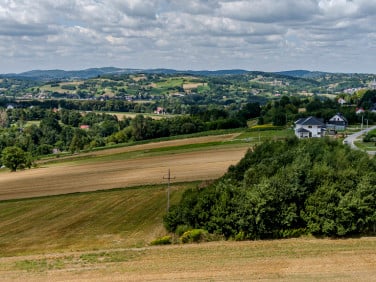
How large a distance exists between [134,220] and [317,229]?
56.7 feet

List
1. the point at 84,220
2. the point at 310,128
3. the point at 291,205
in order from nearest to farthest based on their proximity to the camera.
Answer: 1. the point at 291,205
2. the point at 84,220
3. the point at 310,128

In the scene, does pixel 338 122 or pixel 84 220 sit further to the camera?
pixel 338 122

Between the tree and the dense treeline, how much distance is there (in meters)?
64.6

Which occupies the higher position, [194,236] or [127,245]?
[194,236]

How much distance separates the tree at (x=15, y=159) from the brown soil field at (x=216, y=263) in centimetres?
6545

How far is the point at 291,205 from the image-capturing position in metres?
33.4

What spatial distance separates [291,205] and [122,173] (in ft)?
121

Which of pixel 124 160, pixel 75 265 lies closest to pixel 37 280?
pixel 75 265

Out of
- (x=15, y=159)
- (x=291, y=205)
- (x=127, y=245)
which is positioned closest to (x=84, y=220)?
(x=127, y=245)

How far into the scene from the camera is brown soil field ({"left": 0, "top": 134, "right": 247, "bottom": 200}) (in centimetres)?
5725

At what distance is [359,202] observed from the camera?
32.0 metres

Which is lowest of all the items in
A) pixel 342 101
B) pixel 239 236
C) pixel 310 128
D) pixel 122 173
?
pixel 122 173

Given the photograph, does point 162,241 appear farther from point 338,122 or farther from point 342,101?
point 342,101

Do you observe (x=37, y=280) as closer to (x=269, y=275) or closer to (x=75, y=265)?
(x=75, y=265)
